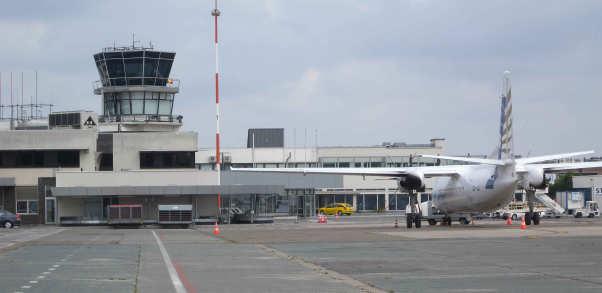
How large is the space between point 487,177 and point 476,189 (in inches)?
61.2

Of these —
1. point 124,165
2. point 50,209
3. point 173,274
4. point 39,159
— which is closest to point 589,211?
point 124,165

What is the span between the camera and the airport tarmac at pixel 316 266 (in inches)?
771

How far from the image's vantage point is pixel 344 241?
→ 38688 millimetres

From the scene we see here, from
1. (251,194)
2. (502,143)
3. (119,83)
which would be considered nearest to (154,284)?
(502,143)

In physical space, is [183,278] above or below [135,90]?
below

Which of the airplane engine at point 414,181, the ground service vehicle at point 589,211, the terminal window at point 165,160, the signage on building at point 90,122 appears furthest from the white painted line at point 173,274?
the ground service vehicle at point 589,211

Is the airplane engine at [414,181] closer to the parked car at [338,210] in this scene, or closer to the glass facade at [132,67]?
the glass facade at [132,67]

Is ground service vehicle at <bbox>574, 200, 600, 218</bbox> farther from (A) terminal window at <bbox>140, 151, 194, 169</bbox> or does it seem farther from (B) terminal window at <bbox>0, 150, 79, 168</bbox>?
(B) terminal window at <bbox>0, 150, 79, 168</bbox>

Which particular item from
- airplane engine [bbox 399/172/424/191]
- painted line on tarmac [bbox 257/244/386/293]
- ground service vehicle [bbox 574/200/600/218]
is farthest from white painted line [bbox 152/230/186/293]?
ground service vehicle [bbox 574/200/600/218]

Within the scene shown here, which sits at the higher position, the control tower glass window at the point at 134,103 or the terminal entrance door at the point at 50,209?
the control tower glass window at the point at 134,103

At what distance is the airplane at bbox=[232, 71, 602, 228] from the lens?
157ft

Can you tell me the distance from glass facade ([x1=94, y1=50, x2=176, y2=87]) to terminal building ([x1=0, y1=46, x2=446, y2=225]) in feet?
0.32

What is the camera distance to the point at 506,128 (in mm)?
48125

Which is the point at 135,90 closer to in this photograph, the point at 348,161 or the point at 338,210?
the point at 338,210
